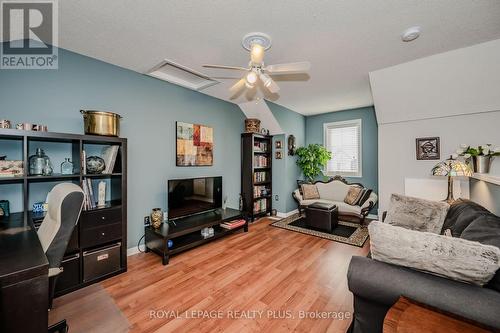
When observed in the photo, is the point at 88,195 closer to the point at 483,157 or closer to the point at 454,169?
the point at 454,169

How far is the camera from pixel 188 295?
1.97 meters

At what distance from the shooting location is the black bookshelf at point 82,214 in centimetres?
188

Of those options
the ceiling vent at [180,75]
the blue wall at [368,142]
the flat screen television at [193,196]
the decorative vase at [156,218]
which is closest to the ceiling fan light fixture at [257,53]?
the ceiling vent at [180,75]

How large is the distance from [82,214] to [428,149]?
15.8ft

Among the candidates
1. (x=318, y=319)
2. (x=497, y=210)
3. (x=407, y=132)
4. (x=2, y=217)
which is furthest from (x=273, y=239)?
(x=2, y=217)

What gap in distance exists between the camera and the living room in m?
1.12

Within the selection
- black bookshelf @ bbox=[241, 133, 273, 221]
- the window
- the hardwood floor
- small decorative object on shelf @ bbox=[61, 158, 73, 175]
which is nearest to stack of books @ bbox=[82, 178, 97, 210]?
small decorative object on shelf @ bbox=[61, 158, 73, 175]

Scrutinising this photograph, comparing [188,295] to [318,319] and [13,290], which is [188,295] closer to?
[318,319]

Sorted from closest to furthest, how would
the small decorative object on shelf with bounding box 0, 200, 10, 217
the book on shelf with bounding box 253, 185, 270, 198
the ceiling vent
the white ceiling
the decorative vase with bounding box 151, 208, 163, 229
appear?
the white ceiling < the small decorative object on shelf with bounding box 0, 200, 10, 217 < the ceiling vent < the decorative vase with bounding box 151, 208, 163, 229 < the book on shelf with bounding box 253, 185, 270, 198

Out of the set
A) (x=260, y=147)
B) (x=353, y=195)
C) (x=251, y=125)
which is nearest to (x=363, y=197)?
(x=353, y=195)

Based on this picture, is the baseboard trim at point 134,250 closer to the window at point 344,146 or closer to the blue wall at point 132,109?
the blue wall at point 132,109

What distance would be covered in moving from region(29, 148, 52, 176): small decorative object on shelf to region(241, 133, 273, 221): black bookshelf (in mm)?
3079

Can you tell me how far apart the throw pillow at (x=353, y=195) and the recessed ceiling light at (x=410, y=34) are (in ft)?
10.1

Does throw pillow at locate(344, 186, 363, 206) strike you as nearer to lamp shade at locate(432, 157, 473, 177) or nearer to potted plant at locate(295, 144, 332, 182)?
potted plant at locate(295, 144, 332, 182)
